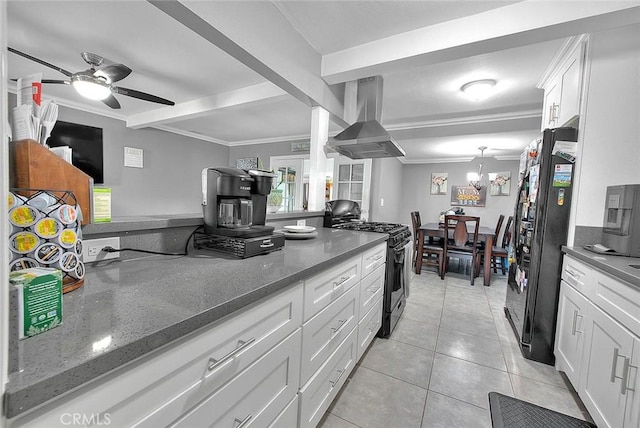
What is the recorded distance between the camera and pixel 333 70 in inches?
93.7

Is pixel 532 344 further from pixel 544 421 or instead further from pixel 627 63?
pixel 627 63

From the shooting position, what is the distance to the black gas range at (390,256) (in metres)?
2.25

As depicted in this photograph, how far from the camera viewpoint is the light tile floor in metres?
1.47

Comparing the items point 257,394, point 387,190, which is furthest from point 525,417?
point 387,190

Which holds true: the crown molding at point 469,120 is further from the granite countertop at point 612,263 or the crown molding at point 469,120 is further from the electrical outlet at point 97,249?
the electrical outlet at point 97,249

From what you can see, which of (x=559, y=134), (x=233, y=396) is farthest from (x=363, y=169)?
(x=233, y=396)

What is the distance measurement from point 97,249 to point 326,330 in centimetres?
99

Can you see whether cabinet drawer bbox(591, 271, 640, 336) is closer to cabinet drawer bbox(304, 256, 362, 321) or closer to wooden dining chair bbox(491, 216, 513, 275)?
cabinet drawer bbox(304, 256, 362, 321)

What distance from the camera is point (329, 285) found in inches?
50.1

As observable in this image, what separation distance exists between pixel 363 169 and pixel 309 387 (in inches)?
163

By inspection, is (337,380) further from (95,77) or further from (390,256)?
(95,77)

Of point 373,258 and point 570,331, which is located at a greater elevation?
point 373,258

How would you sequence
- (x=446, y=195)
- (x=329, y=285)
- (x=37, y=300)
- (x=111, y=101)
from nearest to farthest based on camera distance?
1. (x=37, y=300)
2. (x=329, y=285)
3. (x=111, y=101)
4. (x=446, y=195)

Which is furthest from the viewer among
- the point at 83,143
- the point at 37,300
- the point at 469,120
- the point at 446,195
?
the point at 446,195
